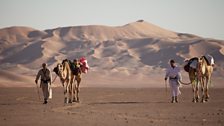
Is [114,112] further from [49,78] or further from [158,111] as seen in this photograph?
[49,78]

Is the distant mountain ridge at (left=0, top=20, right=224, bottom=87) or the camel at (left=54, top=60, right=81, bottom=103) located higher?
the distant mountain ridge at (left=0, top=20, right=224, bottom=87)

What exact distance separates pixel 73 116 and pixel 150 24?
15526 cm

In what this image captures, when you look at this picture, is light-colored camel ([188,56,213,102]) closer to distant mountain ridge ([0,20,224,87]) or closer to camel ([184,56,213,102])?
camel ([184,56,213,102])

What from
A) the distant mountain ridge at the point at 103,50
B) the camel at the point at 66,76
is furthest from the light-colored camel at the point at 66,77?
the distant mountain ridge at the point at 103,50

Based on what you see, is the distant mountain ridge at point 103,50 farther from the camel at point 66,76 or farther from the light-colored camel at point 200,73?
the light-colored camel at point 200,73

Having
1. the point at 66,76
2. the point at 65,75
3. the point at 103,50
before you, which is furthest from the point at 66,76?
the point at 103,50

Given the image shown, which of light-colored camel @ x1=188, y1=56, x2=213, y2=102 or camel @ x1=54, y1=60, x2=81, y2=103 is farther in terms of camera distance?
light-colored camel @ x1=188, y1=56, x2=213, y2=102

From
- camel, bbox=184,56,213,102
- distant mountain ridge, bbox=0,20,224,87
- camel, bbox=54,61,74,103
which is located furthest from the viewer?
distant mountain ridge, bbox=0,20,224,87

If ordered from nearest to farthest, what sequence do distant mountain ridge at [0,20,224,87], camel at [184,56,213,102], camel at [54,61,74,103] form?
camel at [54,61,74,103]
camel at [184,56,213,102]
distant mountain ridge at [0,20,224,87]

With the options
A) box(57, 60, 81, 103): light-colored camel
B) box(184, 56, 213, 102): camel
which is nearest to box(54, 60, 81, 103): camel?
box(57, 60, 81, 103): light-colored camel

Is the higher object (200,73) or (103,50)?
(103,50)

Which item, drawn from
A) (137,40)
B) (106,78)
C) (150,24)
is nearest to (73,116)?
(106,78)

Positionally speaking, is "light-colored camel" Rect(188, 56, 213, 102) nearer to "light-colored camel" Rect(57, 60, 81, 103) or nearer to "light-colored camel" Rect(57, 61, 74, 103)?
"light-colored camel" Rect(57, 60, 81, 103)

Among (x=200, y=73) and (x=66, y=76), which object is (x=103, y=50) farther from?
(x=200, y=73)
